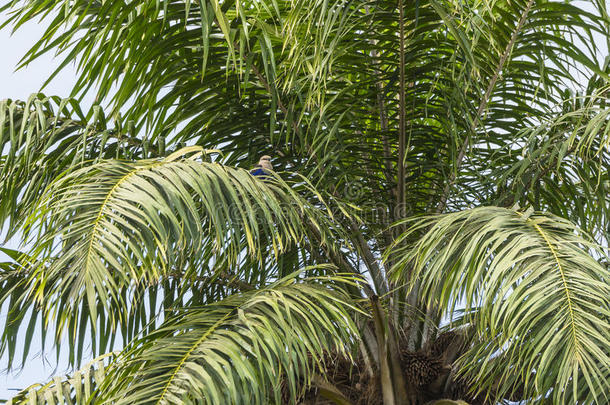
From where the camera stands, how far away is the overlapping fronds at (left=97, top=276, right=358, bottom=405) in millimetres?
2167

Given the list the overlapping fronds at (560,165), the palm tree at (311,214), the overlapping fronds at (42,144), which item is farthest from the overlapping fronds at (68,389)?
the overlapping fronds at (560,165)

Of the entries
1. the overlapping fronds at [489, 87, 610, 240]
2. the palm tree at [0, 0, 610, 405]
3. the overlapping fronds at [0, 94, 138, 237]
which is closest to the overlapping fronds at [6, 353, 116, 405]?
the palm tree at [0, 0, 610, 405]

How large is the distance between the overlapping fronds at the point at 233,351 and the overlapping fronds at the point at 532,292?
403 mm

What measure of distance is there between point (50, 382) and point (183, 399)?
30.8 inches

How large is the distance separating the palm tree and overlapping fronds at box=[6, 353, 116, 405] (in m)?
0.01

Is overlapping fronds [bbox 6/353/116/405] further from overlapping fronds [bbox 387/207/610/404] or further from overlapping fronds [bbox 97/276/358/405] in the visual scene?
overlapping fronds [bbox 387/207/610/404]

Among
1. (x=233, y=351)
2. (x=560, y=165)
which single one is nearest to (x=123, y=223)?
(x=233, y=351)

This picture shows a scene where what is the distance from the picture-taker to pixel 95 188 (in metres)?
2.36

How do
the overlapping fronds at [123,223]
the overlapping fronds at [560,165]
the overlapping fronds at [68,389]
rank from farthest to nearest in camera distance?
the overlapping fronds at [560,165] < the overlapping fronds at [68,389] < the overlapping fronds at [123,223]

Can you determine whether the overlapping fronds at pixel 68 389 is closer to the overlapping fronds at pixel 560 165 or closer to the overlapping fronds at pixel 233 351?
the overlapping fronds at pixel 233 351

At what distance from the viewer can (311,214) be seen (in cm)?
273

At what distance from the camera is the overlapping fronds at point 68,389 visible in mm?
2518

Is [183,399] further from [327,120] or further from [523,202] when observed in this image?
[523,202]

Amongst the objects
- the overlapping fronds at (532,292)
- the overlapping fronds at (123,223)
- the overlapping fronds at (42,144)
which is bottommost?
the overlapping fronds at (532,292)
